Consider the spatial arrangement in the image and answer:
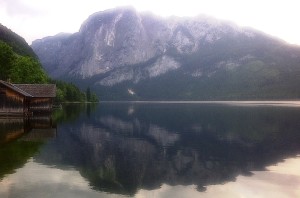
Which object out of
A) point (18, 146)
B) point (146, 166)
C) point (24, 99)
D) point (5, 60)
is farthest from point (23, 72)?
point (146, 166)

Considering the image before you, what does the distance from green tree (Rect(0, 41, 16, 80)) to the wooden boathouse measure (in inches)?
879

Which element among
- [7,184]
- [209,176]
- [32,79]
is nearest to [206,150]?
[209,176]

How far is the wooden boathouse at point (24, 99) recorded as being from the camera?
235 feet

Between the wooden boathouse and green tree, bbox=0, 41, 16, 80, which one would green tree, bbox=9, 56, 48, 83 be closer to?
green tree, bbox=0, 41, 16, 80

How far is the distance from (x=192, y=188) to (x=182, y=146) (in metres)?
16.0

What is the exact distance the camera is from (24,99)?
74.7 m

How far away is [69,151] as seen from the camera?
32.7 meters

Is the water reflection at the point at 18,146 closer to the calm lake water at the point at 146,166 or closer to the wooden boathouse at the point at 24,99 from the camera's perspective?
the calm lake water at the point at 146,166

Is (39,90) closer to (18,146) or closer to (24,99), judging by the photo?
(24,99)

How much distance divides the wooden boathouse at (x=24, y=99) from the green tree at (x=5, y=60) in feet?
73.3

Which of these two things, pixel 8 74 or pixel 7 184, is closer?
pixel 7 184

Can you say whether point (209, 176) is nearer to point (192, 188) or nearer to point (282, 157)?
point (192, 188)

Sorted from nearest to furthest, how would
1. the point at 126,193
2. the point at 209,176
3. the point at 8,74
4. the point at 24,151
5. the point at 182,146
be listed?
1. the point at 126,193
2. the point at 209,176
3. the point at 24,151
4. the point at 182,146
5. the point at 8,74

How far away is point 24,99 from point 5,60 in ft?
105
